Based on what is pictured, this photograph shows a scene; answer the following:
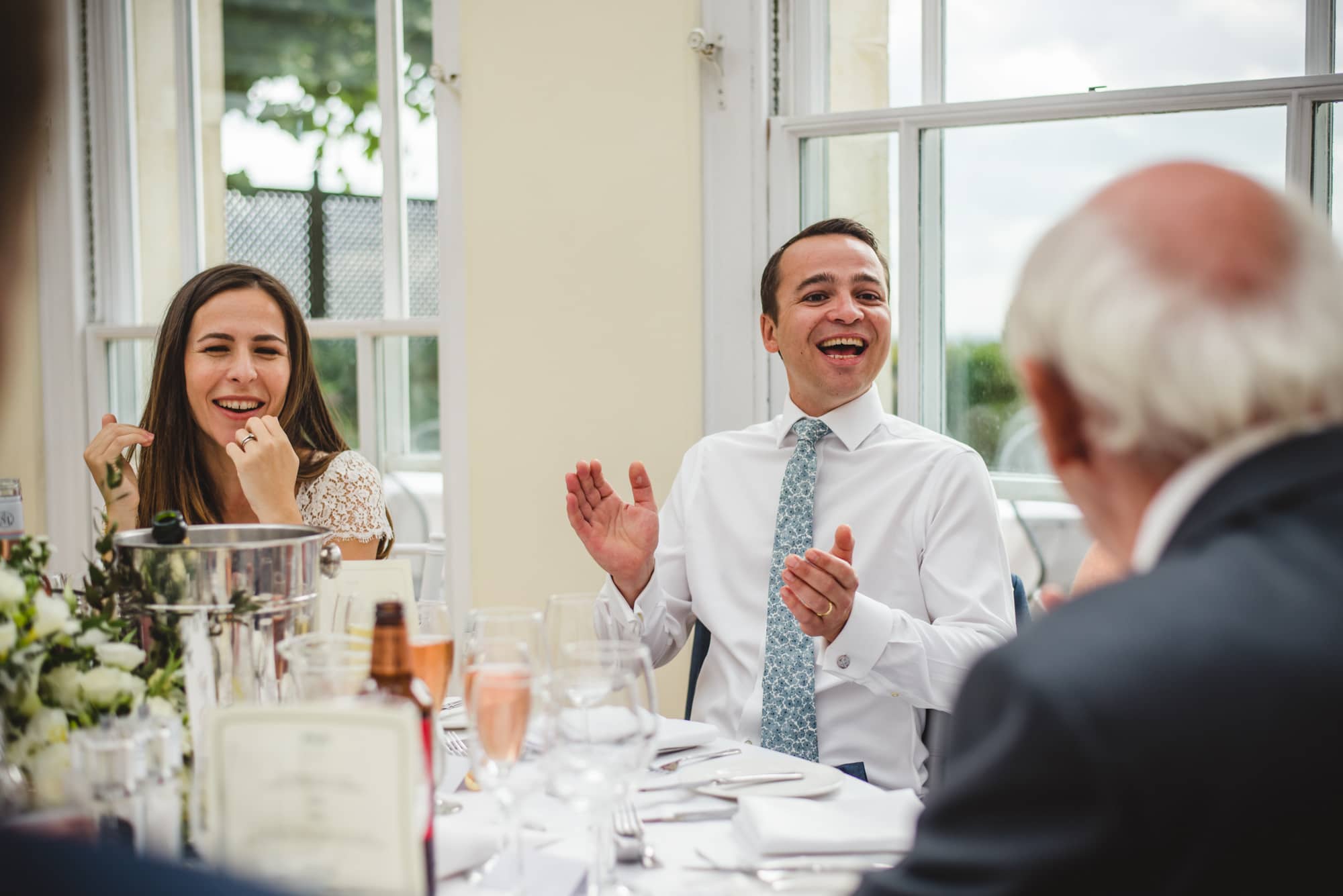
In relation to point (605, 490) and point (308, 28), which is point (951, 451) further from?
point (308, 28)

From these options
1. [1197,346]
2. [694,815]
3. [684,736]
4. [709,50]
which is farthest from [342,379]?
[1197,346]

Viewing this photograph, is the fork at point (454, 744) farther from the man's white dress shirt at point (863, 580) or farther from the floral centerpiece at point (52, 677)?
the man's white dress shirt at point (863, 580)

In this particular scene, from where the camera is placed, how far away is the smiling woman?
7.59 feet

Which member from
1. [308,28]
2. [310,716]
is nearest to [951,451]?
[310,716]

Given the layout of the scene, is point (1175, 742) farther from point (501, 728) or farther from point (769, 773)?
point (769, 773)

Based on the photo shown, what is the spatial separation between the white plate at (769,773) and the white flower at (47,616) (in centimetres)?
72

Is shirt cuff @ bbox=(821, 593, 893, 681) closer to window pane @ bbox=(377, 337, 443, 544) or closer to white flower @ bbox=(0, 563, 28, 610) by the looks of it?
white flower @ bbox=(0, 563, 28, 610)

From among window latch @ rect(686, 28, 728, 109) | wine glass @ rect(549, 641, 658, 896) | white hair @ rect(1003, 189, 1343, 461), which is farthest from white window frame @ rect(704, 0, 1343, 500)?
white hair @ rect(1003, 189, 1343, 461)

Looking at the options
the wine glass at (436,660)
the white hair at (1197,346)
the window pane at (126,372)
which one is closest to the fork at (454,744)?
the wine glass at (436,660)

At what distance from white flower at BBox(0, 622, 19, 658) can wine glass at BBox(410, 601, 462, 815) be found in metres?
0.39

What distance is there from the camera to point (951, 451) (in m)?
2.09

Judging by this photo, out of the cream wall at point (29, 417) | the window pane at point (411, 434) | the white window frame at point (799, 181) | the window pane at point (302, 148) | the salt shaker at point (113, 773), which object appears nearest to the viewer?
the salt shaker at point (113, 773)

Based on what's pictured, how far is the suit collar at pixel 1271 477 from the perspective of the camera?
2.12ft

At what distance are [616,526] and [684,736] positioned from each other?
672mm
